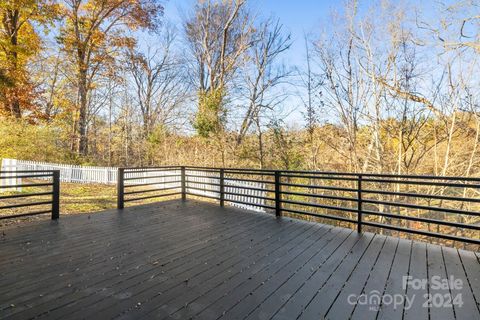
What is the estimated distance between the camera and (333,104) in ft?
21.7

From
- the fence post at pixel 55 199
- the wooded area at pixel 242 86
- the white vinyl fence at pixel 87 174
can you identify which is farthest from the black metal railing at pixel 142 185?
the wooded area at pixel 242 86

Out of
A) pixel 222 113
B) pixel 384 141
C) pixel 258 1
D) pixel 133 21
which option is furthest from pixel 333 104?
pixel 133 21

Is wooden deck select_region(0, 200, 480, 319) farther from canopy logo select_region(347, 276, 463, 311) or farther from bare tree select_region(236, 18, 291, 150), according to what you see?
bare tree select_region(236, 18, 291, 150)

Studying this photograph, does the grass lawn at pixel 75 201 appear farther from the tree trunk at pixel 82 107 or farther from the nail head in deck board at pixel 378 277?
the nail head in deck board at pixel 378 277

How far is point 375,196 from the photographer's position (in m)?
6.60

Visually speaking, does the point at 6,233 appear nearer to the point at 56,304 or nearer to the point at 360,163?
the point at 56,304

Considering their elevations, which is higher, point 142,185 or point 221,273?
point 142,185

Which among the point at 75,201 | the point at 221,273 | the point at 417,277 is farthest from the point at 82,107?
the point at 417,277

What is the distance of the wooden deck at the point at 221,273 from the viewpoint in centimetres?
178

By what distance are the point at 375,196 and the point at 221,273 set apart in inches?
222

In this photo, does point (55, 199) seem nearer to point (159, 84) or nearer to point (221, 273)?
point (221, 273)

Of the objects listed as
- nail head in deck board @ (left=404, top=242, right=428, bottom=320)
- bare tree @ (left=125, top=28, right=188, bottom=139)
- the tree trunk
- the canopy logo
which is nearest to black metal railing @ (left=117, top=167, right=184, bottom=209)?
the canopy logo

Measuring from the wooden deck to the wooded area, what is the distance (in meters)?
3.74

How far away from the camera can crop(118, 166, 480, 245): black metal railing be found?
3008mm
